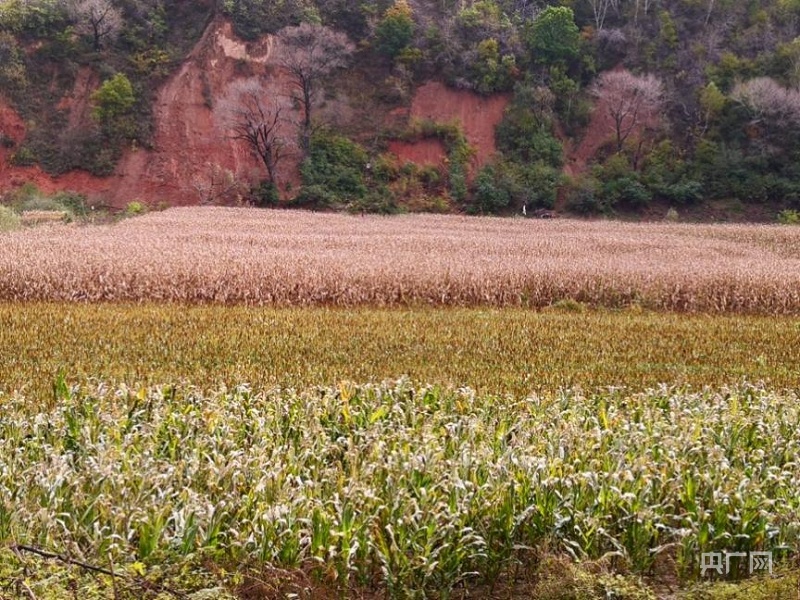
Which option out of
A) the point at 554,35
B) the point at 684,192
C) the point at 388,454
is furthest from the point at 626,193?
the point at 388,454

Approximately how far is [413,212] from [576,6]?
63.6 feet

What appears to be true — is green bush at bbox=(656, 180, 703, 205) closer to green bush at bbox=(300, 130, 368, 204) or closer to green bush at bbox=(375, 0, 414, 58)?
green bush at bbox=(300, 130, 368, 204)

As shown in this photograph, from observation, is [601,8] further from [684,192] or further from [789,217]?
[789,217]

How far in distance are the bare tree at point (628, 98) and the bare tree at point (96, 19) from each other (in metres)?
25.4

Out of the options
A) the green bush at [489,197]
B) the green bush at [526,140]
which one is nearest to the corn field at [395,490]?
the green bush at [489,197]

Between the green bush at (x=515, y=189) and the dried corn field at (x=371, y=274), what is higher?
the green bush at (x=515, y=189)

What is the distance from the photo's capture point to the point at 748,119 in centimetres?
4328

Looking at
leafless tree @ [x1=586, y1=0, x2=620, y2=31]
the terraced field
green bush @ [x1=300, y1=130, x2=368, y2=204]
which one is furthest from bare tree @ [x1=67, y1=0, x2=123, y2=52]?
the terraced field

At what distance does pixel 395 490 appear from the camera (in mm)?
5258

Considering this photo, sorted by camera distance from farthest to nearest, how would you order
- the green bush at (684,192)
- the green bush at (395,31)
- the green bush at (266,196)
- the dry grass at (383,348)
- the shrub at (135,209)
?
the green bush at (395,31)
the green bush at (266,196)
the green bush at (684,192)
the shrub at (135,209)
the dry grass at (383,348)

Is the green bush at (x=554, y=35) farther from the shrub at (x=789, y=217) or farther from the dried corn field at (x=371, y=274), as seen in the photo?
the dried corn field at (x=371, y=274)

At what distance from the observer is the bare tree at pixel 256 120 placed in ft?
140

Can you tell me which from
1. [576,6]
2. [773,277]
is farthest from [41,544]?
[576,6]

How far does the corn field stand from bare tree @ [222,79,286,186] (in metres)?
36.9
